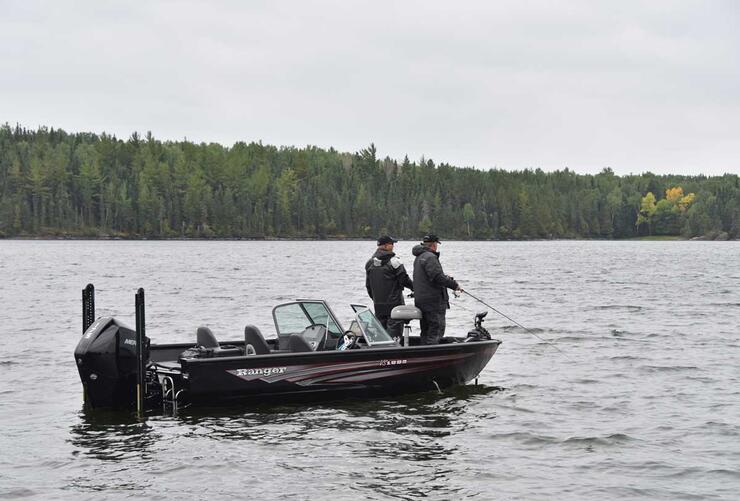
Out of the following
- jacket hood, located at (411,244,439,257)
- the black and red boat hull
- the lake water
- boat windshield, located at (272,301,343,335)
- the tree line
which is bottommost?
the lake water

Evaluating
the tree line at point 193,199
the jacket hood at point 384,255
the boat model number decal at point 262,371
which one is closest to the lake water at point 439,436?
the boat model number decal at point 262,371

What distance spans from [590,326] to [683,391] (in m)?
11.8

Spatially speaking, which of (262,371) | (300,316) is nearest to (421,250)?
(300,316)

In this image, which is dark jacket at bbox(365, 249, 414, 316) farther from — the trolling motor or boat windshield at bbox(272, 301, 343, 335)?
the trolling motor

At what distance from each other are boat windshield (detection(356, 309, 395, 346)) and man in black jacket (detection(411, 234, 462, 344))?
1027 mm

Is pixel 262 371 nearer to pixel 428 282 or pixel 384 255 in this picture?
pixel 384 255

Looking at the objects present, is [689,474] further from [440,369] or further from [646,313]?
[646,313]

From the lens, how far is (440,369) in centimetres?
1591

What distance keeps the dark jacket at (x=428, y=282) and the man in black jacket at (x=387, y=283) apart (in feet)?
0.70

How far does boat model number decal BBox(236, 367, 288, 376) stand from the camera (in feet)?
46.6

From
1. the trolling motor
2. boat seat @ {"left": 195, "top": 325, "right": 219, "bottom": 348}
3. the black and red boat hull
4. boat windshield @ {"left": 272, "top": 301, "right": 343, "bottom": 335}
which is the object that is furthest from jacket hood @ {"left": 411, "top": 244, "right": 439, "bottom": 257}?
boat seat @ {"left": 195, "top": 325, "right": 219, "bottom": 348}

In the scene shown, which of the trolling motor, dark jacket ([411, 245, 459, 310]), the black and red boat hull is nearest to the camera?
the black and red boat hull

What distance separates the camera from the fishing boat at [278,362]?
545 inches

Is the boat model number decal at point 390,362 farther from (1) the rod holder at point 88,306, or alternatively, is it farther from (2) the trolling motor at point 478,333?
(1) the rod holder at point 88,306
